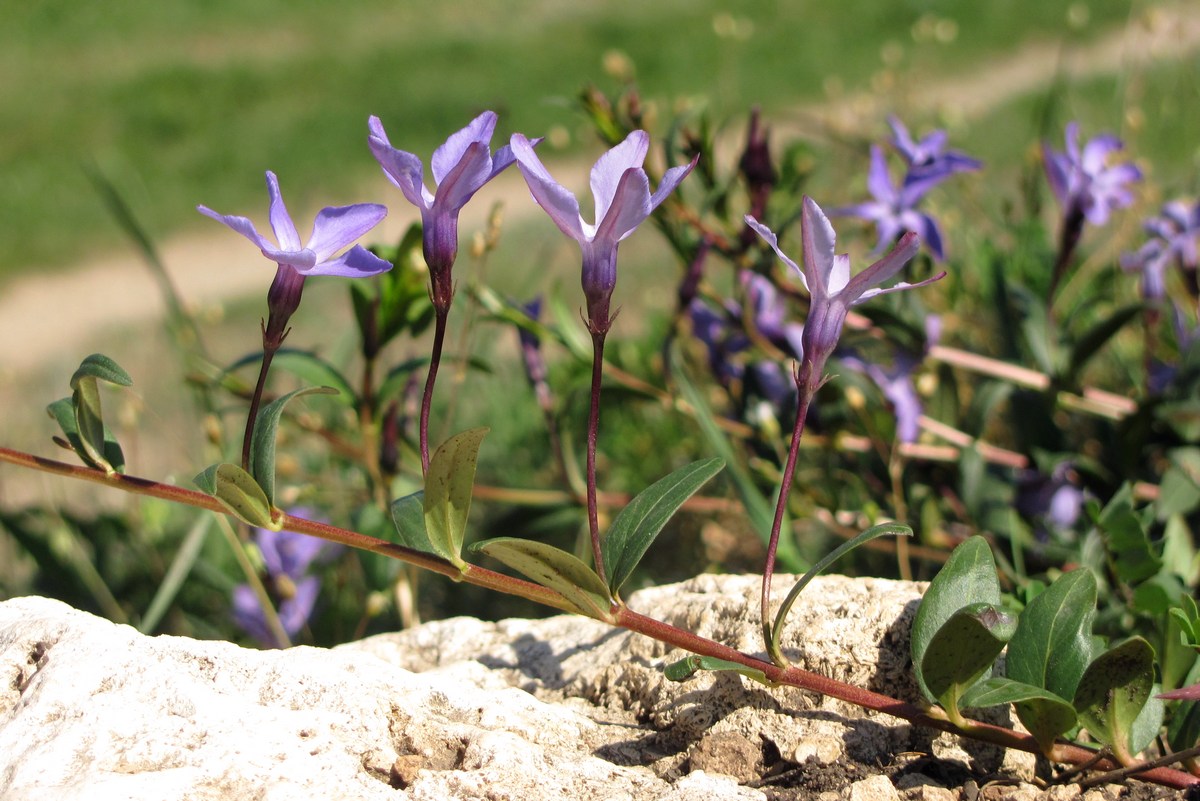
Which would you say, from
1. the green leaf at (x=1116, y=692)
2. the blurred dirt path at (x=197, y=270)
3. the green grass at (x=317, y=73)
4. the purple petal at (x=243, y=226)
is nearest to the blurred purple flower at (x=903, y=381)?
the green leaf at (x=1116, y=692)

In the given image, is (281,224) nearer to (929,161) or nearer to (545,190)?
(545,190)

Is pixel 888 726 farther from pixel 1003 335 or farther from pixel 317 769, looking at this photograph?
pixel 1003 335

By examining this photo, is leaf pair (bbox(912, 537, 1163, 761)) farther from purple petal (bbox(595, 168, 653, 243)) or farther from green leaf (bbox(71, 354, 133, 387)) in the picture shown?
green leaf (bbox(71, 354, 133, 387))

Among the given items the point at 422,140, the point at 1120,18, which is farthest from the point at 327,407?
the point at 1120,18

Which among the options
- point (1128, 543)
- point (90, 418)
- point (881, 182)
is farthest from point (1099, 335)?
point (90, 418)

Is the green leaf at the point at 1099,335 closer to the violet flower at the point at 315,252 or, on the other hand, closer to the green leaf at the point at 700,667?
the green leaf at the point at 700,667
